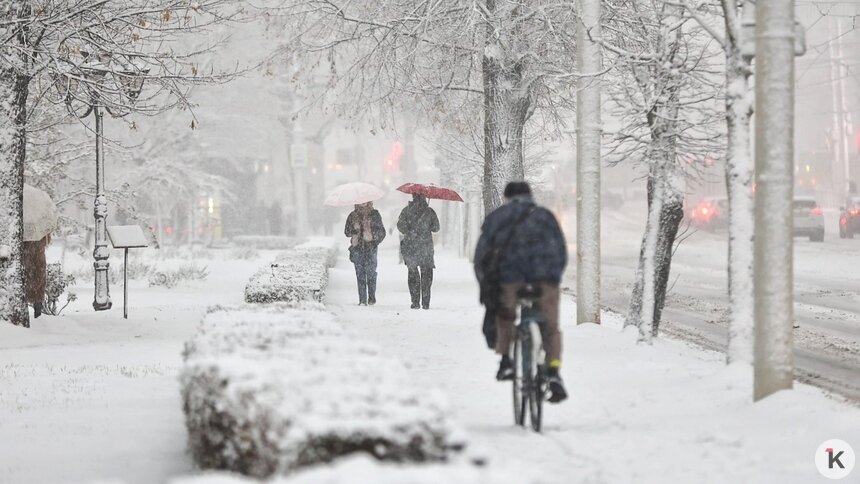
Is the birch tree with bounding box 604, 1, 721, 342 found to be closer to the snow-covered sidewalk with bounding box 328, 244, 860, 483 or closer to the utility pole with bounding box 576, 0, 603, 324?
the utility pole with bounding box 576, 0, 603, 324

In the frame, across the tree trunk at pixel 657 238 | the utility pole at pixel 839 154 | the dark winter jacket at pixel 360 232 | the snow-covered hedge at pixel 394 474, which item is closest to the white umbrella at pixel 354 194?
the dark winter jacket at pixel 360 232

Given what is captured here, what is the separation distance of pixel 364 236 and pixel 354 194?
97 centimetres

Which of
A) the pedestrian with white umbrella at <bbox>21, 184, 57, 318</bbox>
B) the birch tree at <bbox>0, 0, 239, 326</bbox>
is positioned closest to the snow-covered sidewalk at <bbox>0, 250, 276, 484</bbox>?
the pedestrian with white umbrella at <bbox>21, 184, 57, 318</bbox>

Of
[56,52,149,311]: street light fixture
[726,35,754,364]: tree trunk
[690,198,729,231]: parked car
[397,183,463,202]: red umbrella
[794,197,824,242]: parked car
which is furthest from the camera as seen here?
[690,198,729,231]: parked car

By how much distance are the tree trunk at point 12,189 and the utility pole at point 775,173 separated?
9999 millimetres

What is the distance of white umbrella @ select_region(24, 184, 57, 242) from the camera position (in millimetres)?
16688

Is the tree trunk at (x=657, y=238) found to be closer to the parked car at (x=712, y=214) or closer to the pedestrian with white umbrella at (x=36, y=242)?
the pedestrian with white umbrella at (x=36, y=242)

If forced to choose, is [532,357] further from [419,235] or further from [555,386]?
[419,235]

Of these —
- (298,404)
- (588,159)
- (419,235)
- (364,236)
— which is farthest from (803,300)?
(298,404)

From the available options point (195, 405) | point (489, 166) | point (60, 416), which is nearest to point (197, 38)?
point (489, 166)

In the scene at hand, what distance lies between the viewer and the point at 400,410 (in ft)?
16.2

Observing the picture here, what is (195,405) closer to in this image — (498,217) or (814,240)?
(498,217)

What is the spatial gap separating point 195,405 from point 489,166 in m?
15.4

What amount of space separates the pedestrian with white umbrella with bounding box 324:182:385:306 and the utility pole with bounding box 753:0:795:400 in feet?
36.3
